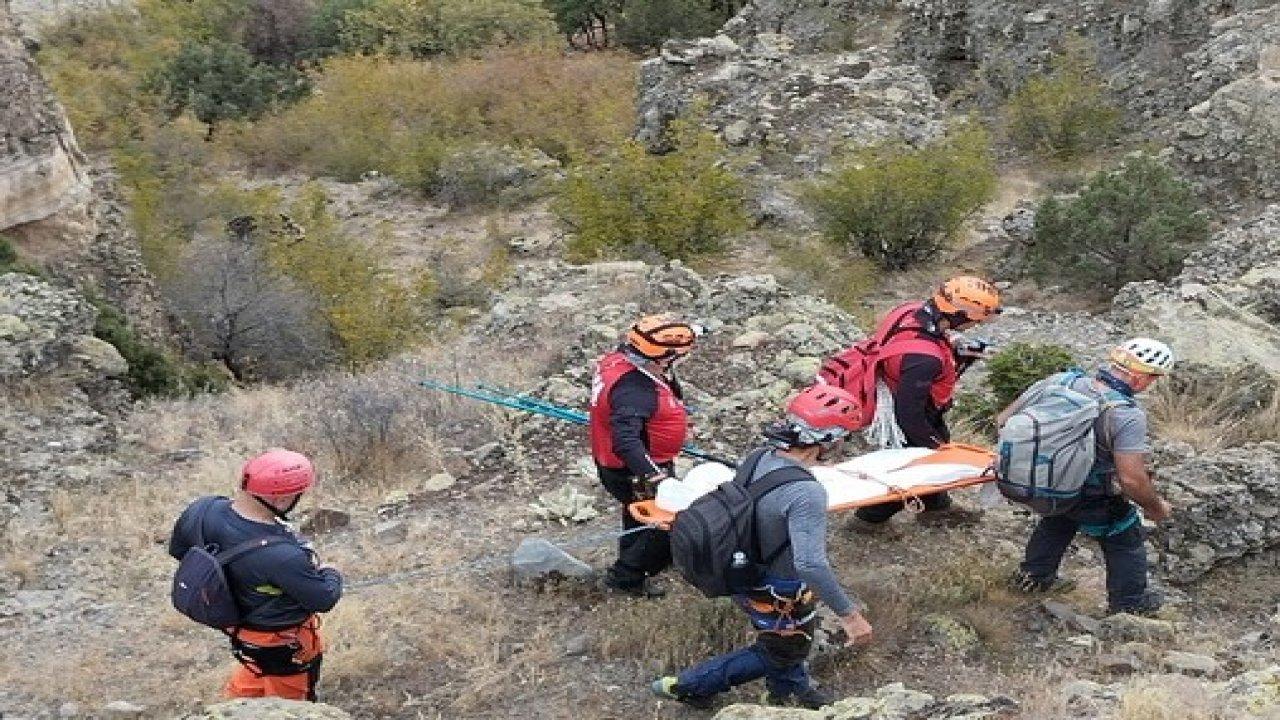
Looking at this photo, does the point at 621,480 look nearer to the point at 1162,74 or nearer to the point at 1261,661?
the point at 1261,661

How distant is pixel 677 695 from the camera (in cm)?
479

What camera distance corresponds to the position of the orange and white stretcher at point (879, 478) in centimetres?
503

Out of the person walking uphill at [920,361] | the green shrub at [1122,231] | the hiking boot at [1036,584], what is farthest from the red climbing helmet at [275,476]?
the green shrub at [1122,231]

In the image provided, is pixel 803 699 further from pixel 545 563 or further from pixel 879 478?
pixel 545 563

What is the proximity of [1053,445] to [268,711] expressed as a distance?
3.01 m

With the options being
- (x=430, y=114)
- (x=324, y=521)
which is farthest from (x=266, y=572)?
(x=430, y=114)

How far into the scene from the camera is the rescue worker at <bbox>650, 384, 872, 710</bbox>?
166 inches

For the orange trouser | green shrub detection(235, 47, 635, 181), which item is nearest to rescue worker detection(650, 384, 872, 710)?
the orange trouser

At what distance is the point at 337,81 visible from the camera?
2738cm

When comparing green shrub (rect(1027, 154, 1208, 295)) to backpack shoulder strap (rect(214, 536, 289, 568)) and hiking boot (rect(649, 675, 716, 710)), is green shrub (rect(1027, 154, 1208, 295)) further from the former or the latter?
backpack shoulder strap (rect(214, 536, 289, 568))

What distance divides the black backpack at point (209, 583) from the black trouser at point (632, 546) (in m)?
1.71

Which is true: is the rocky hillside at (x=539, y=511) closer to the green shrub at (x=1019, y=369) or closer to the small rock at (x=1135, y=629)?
A: the small rock at (x=1135, y=629)

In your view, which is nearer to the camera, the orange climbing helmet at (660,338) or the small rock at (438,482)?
the orange climbing helmet at (660,338)

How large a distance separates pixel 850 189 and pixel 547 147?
34.8 ft
